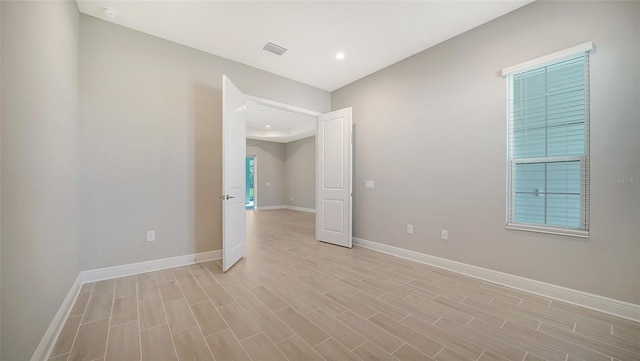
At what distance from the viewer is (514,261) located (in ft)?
8.11

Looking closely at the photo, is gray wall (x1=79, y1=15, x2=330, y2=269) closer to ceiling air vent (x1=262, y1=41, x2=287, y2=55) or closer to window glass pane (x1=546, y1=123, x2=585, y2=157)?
ceiling air vent (x1=262, y1=41, x2=287, y2=55)

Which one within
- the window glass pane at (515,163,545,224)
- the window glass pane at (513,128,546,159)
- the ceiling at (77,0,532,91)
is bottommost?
the window glass pane at (515,163,545,224)

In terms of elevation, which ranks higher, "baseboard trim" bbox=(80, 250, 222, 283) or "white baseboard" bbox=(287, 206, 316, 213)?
"baseboard trim" bbox=(80, 250, 222, 283)

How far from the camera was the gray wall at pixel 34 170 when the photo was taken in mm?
1207

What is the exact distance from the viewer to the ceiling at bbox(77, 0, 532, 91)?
2416 millimetres

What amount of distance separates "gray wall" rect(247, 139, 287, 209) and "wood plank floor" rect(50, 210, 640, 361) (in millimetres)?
6871

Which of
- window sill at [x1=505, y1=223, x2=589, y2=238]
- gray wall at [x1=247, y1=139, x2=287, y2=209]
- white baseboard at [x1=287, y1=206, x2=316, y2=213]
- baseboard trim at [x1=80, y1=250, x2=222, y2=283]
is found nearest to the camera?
window sill at [x1=505, y1=223, x2=589, y2=238]

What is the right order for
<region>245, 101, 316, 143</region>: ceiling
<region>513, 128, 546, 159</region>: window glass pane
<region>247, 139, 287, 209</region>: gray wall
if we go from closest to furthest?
<region>513, 128, 546, 159</region>: window glass pane < <region>245, 101, 316, 143</region>: ceiling < <region>247, 139, 287, 209</region>: gray wall

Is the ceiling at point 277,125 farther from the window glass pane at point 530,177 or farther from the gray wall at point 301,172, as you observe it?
the window glass pane at point 530,177

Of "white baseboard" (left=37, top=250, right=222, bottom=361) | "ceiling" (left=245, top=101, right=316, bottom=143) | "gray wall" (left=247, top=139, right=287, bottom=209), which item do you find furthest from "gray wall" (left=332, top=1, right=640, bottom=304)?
"gray wall" (left=247, top=139, right=287, bottom=209)

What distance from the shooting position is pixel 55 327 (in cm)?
168

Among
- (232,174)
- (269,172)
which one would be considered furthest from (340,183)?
(269,172)

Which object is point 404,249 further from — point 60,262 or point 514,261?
point 60,262

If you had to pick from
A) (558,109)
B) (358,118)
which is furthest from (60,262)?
(558,109)
